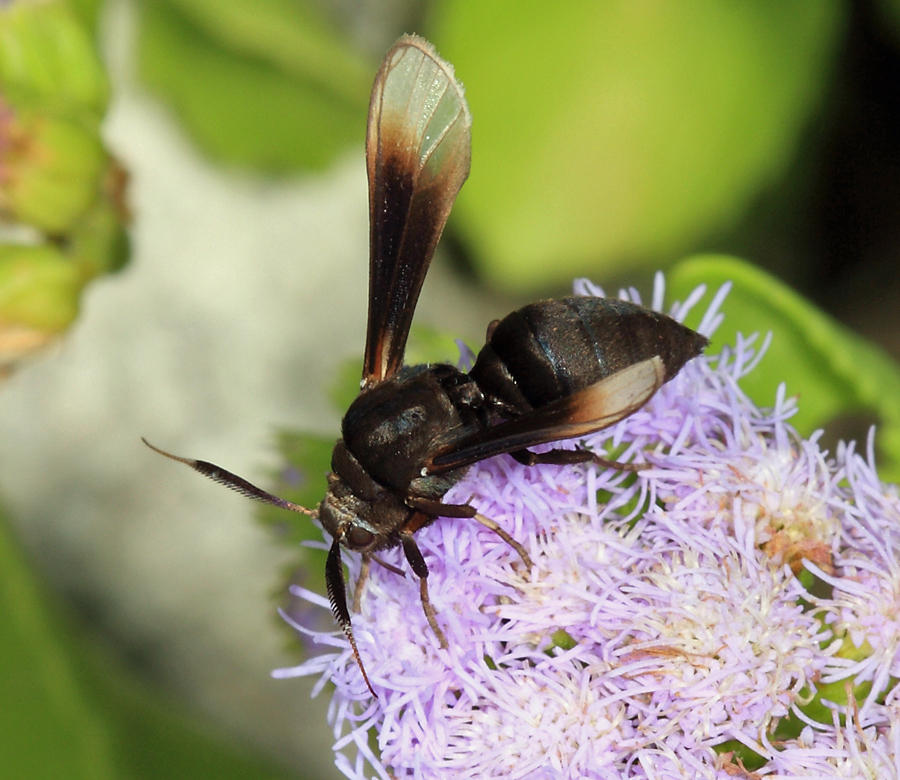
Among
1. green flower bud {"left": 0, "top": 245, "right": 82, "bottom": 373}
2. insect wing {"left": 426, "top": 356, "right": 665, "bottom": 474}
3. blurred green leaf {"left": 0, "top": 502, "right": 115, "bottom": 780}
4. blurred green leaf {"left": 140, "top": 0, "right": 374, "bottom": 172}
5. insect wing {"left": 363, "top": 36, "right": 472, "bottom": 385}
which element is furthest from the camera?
blurred green leaf {"left": 140, "top": 0, "right": 374, "bottom": 172}

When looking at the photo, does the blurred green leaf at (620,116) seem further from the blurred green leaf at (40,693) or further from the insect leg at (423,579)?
the insect leg at (423,579)

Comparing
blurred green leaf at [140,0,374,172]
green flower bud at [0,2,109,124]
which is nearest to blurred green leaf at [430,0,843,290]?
blurred green leaf at [140,0,374,172]

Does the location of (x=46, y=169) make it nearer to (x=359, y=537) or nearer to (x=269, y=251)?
(x=359, y=537)

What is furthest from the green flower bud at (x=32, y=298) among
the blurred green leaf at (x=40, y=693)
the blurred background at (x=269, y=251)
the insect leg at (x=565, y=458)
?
the insect leg at (x=565, y=458)

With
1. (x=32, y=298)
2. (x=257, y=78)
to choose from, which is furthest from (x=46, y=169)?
(x=257, y=78)

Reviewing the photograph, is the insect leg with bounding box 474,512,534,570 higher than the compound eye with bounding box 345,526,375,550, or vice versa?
the insect leg with bounding box 474,512,534,570

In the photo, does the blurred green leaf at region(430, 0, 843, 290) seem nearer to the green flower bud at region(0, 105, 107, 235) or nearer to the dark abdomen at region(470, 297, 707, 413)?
the green flower bud at region(0, 105, 107, 235)

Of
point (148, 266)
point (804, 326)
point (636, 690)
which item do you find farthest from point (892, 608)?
point (148, 266)
